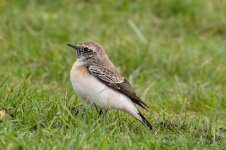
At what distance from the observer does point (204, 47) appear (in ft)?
43.5

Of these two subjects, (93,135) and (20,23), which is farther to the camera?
(20,23)

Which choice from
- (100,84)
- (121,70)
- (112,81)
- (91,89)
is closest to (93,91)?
(91,89)

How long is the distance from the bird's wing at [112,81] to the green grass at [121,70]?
0.89 ft

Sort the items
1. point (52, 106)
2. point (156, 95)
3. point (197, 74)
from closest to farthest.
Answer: point (52, 106) < point (156, 95) < point (197, 74)

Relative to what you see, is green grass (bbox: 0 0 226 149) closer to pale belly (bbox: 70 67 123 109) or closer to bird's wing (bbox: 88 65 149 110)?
pale belly (bbox: 70 67 123 109)

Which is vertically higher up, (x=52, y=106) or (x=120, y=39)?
(x=120, y=39)

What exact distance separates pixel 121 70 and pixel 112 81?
3539 mm

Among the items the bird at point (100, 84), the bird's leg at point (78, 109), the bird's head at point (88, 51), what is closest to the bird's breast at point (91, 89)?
the bird at point (100, 84)

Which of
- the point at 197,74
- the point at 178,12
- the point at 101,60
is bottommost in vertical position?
the point at 101,60

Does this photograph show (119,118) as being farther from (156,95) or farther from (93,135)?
(156,95)

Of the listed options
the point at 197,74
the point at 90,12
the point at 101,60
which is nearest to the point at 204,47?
the point at 197,74

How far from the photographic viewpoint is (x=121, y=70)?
11672mm

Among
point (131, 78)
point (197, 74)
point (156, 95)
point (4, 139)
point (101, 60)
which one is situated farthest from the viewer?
point (197, 74)

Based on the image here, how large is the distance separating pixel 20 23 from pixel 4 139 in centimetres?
680
